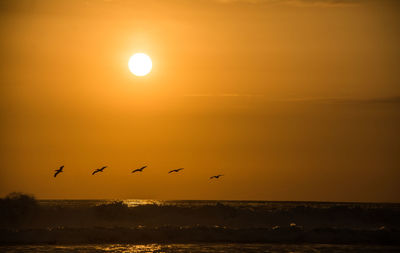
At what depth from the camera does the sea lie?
143ft

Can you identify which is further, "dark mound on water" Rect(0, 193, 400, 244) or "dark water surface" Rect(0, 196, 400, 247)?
"dark mound on water" Rect(0, 193, 400, 244)

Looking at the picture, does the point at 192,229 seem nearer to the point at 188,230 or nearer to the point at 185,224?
the point at 188,230

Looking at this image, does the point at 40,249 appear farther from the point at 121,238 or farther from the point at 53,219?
the point at 53,219

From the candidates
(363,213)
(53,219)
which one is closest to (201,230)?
(53,219)

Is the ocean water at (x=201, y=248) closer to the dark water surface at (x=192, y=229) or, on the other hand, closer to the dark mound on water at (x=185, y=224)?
the dark water surface at (x=192, y=229)

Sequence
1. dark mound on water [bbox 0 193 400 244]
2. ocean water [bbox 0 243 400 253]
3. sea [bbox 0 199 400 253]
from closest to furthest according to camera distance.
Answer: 1. ocean water [bbox 0 243 400 253]
2. sea [bbox 0 199 400 253]
3. dark mound on water [bbox 0 193 400 244]

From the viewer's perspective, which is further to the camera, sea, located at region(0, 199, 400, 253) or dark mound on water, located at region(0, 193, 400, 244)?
dark mound on water, located at region(0, 193, 400, 244)

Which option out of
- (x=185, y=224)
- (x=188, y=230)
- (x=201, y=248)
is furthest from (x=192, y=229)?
(x=185, y=224)

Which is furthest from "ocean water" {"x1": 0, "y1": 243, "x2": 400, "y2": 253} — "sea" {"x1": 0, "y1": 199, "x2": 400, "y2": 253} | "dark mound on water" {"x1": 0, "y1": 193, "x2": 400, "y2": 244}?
"dark mound on water" {"x1": 0, "y1": 193, "x2": 400, "y2": 244}

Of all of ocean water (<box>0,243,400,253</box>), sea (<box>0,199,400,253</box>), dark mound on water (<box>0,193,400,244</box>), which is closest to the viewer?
ocean water (<box>0,243,400,253</box>)

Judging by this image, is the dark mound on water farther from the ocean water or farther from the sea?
the ocean water

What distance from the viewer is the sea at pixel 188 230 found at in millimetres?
43500

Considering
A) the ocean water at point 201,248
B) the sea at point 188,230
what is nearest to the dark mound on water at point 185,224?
the sea at point 188,230

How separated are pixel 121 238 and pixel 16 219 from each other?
19.0 meters
